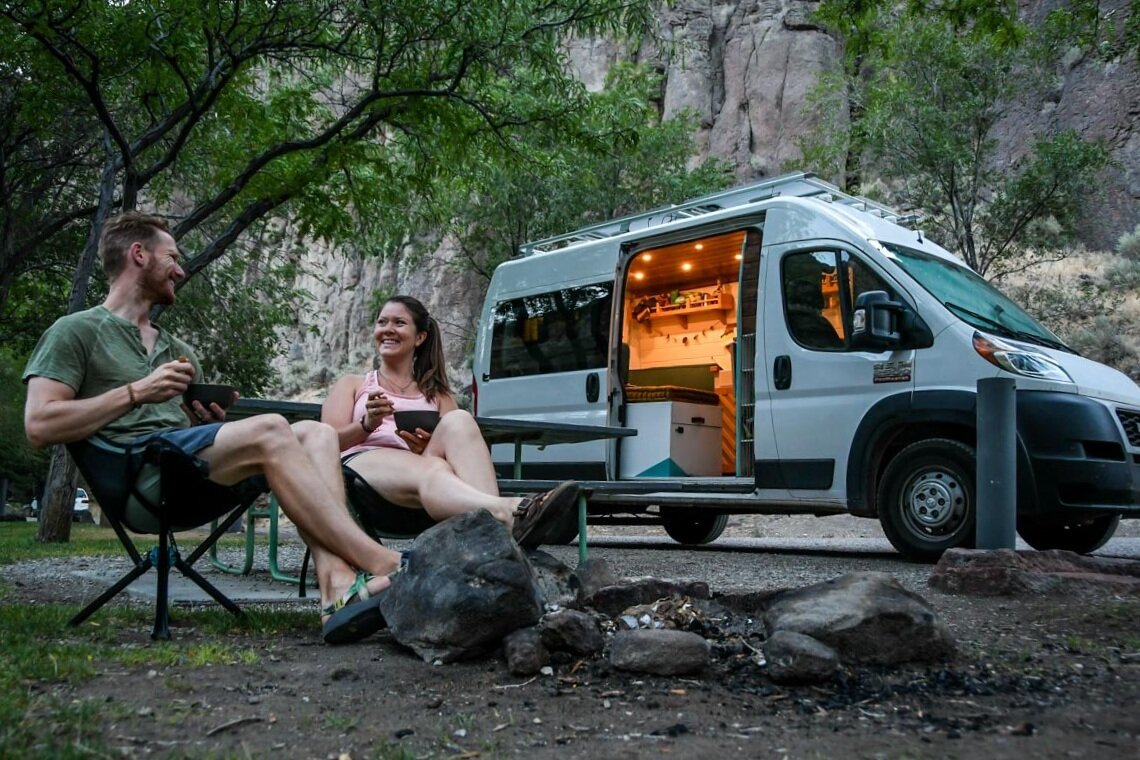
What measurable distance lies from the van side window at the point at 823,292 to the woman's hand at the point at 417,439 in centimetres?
411

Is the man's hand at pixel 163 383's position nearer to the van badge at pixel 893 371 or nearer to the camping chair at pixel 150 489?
the camping chair at pixel 150 489

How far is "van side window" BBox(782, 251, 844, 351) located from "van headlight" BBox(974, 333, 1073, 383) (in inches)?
41.4

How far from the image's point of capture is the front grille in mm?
6516

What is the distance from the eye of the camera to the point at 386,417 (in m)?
4.23

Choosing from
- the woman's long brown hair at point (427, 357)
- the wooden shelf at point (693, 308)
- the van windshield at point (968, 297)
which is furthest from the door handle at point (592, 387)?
the woman's long brown hair at point (427, 357)

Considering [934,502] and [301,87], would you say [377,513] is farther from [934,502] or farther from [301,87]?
[301,87]

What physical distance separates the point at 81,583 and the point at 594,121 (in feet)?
25.3

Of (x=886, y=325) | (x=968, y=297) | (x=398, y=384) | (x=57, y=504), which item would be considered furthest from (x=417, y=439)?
(x=57, y=504)

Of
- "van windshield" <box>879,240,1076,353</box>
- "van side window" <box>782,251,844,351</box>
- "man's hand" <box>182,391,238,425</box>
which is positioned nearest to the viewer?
"man's hand" <box>182,391,238,425</box>

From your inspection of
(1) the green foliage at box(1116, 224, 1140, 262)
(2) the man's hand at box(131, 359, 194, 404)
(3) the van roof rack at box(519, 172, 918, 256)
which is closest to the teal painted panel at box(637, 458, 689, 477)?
(3) the van roof rack at box(519, 172, 918, 256)

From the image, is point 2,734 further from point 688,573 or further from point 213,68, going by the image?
point 213,68

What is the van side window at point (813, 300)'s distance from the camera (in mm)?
7348

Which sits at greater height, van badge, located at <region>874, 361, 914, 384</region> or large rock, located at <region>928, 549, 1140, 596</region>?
van badge, located at <region>874, 361, 914, 384</region>

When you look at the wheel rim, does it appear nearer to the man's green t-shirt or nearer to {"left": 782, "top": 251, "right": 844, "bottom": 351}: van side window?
{"left": 782, "top": 251, "right": 844, "bottom": 351}: van side window
